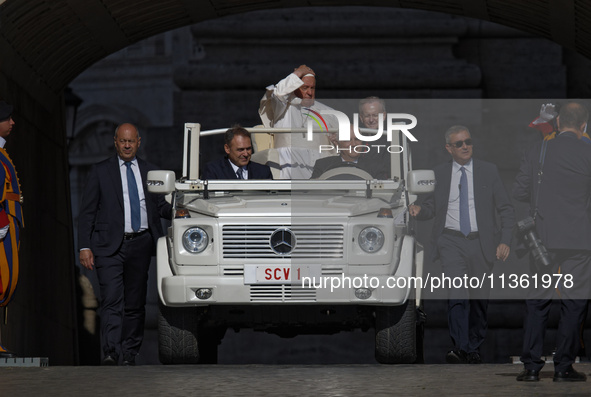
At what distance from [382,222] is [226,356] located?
7906 millimetres

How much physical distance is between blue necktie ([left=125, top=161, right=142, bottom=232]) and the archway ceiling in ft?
5.98

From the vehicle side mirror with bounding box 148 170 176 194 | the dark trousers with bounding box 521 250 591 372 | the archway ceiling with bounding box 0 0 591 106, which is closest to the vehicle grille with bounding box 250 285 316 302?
the vehicle side mirror with bounding box 148 170 176 194

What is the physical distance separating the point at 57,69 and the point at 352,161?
15.4 ft

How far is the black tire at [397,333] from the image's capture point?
35.4ft

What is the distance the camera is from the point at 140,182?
39.7ft

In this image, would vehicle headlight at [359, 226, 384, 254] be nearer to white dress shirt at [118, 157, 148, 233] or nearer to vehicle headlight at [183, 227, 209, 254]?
vehicle headlight at [183, 227, 209, 254]

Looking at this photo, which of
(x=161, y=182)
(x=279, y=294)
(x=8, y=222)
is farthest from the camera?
(x=8, y=222)

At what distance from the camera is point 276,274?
10.6 metres

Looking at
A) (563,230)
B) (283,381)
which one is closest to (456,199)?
(563,230)

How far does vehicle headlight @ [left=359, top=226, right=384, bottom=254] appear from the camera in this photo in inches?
421

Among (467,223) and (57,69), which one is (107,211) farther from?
(57,69)

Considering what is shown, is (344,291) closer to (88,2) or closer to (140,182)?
(140,182)

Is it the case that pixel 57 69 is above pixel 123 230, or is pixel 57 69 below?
above

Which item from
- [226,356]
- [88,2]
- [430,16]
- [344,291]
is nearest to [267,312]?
[344,291]
